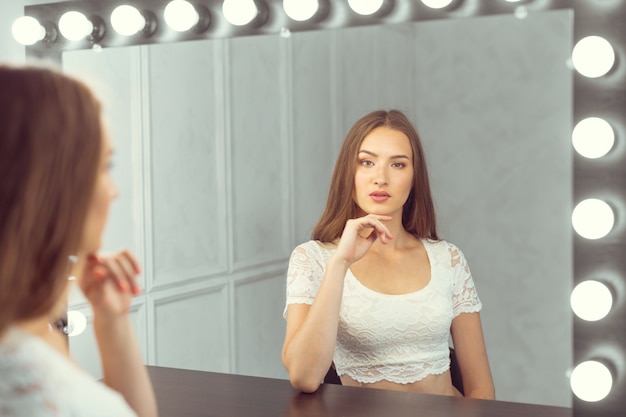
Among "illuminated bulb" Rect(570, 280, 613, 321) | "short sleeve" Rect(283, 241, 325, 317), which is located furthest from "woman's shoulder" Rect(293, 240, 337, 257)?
"illuminated bulb" Rect(570, 280, 613, 321)

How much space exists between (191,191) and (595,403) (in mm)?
795

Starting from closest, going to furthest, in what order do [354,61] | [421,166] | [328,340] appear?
[328,340] → [421,166] → [354,61]

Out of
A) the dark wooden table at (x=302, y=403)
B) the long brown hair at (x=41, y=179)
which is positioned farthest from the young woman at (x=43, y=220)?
the dark wooden table at (x=302, y=403)

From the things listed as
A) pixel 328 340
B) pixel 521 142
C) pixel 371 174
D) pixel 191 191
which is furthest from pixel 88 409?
pixel 521 142

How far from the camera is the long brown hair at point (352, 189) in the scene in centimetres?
114

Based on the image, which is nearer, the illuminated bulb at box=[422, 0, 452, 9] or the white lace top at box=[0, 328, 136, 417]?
the white lace top at box=[0, 328, 136, 417]

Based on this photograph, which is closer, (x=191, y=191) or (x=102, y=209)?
(x=102, y=209)

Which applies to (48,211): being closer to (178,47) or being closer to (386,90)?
(178,47)

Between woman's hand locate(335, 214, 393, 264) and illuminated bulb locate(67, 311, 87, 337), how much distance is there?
1.44 feet

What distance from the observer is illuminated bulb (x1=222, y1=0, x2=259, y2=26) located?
1.01m

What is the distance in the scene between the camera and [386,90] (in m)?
1.79

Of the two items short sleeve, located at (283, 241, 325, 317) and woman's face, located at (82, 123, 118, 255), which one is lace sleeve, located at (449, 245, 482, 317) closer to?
short sleeve, located at (283, 241, 325, 317)

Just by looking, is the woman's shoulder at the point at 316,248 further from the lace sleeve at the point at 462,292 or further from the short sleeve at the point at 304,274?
the lace sleeve at the point at 462,292

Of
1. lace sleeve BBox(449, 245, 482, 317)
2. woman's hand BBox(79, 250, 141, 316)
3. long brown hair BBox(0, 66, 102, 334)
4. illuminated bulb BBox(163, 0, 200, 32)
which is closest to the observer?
long brown hair BBox(0, 66, 102, 334)
